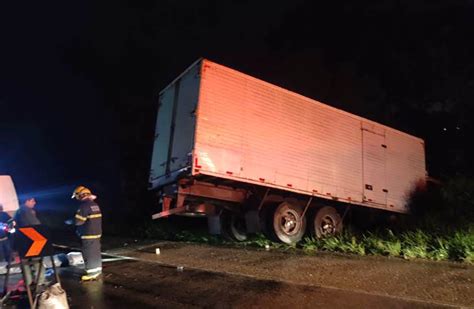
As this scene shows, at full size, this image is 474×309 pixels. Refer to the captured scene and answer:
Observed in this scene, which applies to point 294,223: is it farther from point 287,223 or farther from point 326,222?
point 326,222

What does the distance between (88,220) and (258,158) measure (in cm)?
421

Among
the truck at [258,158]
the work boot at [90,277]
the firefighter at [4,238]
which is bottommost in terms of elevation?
the work boot at [90,277]

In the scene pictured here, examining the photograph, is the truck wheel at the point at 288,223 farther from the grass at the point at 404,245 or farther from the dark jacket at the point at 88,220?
the dark jacket at the point at 88,220

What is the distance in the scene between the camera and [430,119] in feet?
66.5

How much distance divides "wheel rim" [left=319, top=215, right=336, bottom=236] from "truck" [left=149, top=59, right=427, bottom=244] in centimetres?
3

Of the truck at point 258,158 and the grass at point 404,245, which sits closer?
the grass at point 404,245

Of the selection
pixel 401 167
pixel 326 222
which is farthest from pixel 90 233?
pixel 401 167

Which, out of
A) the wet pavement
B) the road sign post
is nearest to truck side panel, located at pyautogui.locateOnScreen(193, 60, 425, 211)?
the wet pavement

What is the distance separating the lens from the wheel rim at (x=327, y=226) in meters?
12.4

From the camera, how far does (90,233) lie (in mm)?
7746

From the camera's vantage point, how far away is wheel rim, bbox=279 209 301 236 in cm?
1141

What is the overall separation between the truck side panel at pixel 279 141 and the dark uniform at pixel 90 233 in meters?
2.36

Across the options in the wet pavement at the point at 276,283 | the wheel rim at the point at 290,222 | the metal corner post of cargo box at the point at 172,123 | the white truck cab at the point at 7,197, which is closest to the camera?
the wet pavement at the point at 276,283

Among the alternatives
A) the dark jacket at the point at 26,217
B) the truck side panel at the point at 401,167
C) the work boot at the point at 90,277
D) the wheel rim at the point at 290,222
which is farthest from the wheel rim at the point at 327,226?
the dark jacket at the point at 26,217
